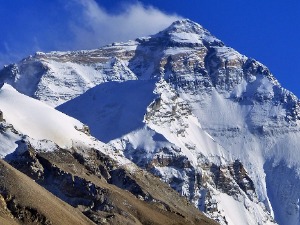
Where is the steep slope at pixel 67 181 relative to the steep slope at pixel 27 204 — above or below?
above

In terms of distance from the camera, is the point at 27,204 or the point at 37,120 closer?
the point at 27,204

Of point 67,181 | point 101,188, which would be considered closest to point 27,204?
point 67,181

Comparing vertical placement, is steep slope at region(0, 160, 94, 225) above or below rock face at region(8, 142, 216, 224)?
below

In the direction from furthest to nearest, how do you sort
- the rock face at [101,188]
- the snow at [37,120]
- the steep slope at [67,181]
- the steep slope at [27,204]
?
the snow at [37,120], the rock face at [101,188], the steep slope at [67,181], the steep slope at [27,204]

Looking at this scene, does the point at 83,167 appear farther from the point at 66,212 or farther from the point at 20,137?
the point at 66,212

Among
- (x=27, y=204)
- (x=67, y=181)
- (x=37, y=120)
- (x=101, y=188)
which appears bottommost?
(x=27, y=204)

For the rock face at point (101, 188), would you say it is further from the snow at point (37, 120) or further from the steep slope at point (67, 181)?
the snow at point (37, 120)

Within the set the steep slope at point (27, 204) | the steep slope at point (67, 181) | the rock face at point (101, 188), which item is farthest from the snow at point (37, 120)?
the steep slope at point (27, 204)

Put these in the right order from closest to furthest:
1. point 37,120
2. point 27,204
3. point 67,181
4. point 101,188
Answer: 1. point 27,204
2. point 67,181
3. point 101,188
4. point 37,120

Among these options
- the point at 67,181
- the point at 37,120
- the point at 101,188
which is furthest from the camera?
the point at 37,120

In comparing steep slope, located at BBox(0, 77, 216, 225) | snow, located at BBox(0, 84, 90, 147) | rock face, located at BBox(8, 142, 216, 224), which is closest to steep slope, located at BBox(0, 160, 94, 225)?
steep slope, located at BBox(0, 77, 216, 225)

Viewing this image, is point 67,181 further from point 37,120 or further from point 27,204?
point 37,120

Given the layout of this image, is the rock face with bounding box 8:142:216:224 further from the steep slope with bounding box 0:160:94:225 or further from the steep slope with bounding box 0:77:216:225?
the steep slope with bounding box 0:160:94:225

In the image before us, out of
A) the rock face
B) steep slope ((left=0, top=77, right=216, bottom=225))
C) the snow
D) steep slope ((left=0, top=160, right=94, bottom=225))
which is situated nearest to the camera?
steep slope ((left=0, top=160, right=94, bottom=225))
